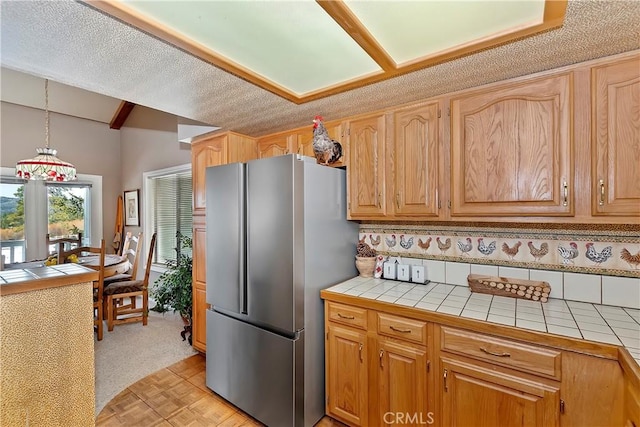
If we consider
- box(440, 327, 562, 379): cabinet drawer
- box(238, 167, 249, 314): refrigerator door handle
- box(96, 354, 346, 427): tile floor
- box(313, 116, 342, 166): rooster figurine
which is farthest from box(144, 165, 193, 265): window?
box(440, 327, 562, 379): cabinet drawer

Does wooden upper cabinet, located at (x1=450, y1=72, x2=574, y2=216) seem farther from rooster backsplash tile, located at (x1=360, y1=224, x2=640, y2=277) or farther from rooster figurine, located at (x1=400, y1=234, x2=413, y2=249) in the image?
rooster figurine, located at (x1=400, y1=234, x2=413, y2=249)

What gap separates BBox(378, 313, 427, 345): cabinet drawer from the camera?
5.10ft

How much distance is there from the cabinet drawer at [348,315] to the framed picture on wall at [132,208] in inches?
165

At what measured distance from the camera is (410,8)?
1133mm

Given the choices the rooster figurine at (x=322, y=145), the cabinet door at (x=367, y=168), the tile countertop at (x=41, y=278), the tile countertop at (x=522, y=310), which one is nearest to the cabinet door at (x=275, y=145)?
the rooster figurine at (x=322, y=145)

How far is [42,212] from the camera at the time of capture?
4285 mm

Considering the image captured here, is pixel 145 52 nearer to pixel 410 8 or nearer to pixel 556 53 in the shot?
pixel 410 8

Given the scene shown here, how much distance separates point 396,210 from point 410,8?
3.81 feet

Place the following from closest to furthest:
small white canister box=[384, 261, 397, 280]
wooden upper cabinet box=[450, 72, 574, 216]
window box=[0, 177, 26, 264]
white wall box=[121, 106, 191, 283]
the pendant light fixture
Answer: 1. wooden upper cabinet box=[450, 72, 574, 216]
2. small white canister box=[384, 261, 397, 280]
3. the pendant light fixture
4. window box=[0, 177, 26, 264]
5. white wall box=[121, 106, 191, 283]

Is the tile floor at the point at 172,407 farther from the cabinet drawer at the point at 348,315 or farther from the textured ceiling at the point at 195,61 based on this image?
the textured ceiling at the point at 195,61

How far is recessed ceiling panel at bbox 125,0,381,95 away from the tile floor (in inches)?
88.2

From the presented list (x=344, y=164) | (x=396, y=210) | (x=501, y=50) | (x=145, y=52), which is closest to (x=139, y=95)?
(x=145, y=52)

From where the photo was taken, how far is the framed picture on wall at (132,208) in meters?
4.70

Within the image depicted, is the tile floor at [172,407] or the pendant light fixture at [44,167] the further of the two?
the pendant light fixture at [44,167]
